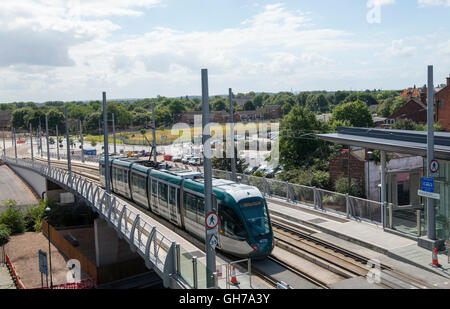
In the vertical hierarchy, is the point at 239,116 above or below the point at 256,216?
above

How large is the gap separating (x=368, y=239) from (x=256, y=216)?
470 cm

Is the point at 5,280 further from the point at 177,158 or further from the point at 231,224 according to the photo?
the point at 177,158

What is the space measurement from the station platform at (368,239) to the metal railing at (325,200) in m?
0.33

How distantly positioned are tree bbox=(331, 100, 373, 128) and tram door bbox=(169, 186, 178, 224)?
188 ft

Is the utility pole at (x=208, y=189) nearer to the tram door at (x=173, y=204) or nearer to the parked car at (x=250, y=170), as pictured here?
the tram door at (x=173, y=204)

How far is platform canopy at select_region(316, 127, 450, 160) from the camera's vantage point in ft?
50.9

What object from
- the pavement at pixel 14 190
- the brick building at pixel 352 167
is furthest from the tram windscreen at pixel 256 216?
the pavement at pixel 14 190

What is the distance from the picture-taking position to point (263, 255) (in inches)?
555

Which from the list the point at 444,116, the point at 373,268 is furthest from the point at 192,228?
the point at 444,116

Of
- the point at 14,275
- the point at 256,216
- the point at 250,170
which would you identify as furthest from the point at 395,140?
the point at 250,170

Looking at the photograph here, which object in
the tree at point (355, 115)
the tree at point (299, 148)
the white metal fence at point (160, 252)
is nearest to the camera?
the white metal fence at point (160, 252)

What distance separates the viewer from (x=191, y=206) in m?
16.6

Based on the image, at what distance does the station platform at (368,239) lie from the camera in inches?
545

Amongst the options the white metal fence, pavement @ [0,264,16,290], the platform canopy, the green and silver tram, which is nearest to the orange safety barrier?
pavement @ [0,264,16,290]
